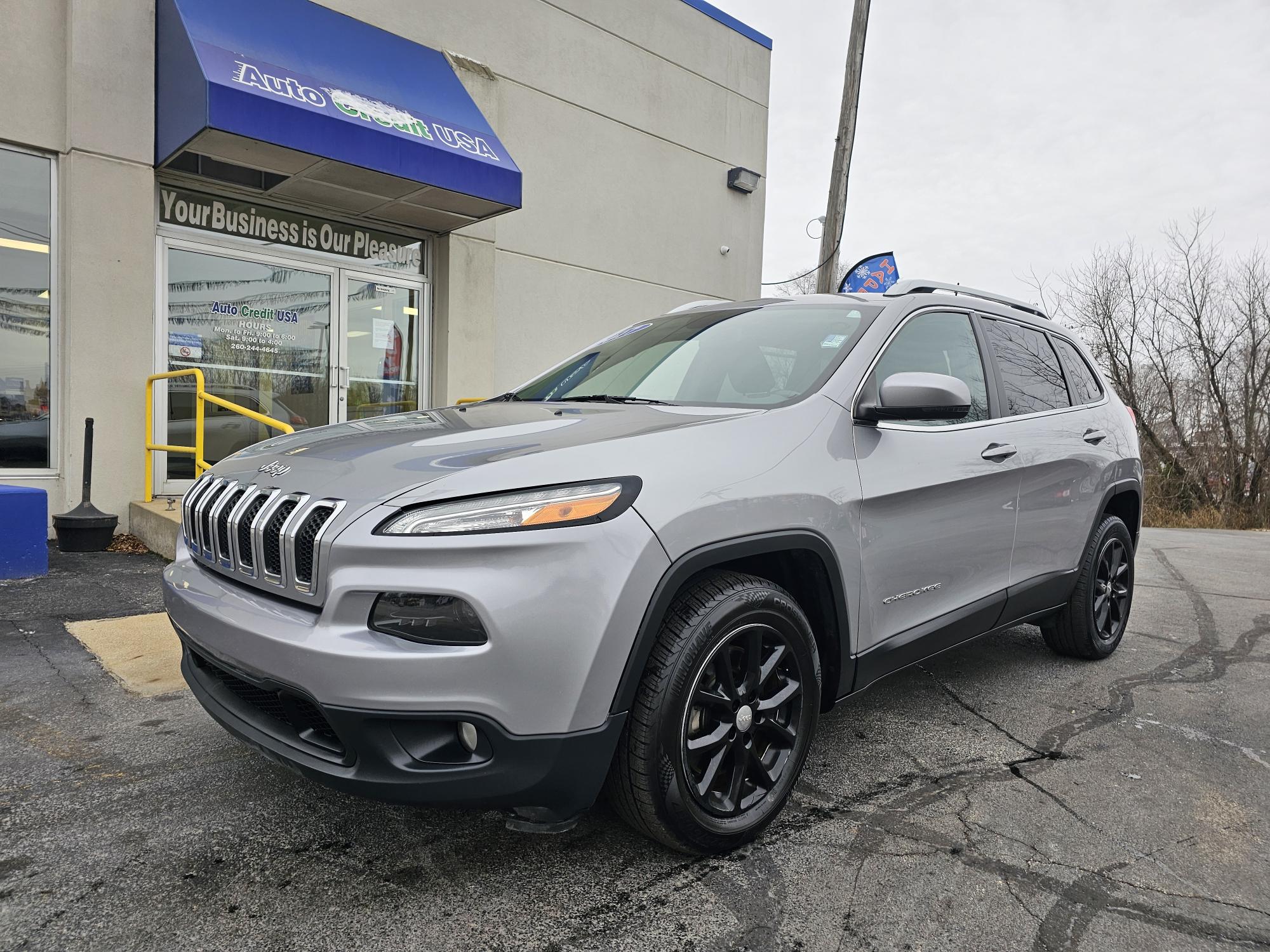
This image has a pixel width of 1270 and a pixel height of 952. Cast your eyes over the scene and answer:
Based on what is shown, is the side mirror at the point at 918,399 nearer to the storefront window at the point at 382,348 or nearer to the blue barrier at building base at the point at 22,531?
the blue barrier at building base at the point at 22,531

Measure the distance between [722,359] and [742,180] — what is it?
35.5ft

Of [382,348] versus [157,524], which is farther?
[382,348]

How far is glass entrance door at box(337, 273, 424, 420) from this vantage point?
9.45 meters

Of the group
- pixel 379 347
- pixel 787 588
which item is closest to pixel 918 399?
pixel 787 588

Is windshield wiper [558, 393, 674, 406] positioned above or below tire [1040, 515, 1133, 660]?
above

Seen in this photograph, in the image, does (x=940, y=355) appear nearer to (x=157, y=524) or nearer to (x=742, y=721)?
(x=742, y=721)

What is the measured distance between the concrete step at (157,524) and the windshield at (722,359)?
398cm

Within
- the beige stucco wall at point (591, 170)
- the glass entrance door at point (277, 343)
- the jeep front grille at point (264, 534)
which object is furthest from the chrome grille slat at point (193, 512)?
the beige stucco wall at point (591, 170)

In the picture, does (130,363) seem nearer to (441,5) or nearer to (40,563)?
(40,563)

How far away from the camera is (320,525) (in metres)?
2.20

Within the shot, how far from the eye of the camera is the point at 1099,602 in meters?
4.63

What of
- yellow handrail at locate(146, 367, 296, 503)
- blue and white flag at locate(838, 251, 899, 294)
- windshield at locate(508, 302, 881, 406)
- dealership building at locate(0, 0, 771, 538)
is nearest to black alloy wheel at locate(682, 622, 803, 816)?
windshield at locate(508, 302, 881, 406)

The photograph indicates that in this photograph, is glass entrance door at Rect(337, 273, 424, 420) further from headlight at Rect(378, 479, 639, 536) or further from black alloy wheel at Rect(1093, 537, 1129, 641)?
headlight at Rect(378, 479, 639, 536)

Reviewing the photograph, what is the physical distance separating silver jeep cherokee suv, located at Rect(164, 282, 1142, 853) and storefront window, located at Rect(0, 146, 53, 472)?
5720 mm
